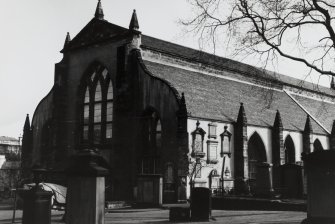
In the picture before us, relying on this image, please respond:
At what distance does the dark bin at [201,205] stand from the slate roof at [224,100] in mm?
12269

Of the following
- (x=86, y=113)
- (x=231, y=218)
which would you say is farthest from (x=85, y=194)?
(x=86, y=113)

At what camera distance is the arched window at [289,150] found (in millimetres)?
36000

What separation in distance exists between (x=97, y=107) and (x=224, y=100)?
9.09 metres

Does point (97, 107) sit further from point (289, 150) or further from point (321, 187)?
point (321, 187)

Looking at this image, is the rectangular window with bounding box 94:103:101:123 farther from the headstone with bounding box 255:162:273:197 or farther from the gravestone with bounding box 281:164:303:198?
the gravestone with bounding box 281:164:303:198

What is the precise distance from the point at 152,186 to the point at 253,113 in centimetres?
1561

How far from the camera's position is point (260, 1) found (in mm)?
19281

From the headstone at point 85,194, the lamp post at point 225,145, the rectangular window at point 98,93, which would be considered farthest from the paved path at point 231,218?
the rectangular window at point 98,93

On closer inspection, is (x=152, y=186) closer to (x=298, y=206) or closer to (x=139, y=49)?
(x=298, y=206)

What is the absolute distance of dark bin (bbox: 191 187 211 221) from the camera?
574 inches

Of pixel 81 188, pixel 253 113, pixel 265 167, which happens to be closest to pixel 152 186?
pixel 265 167

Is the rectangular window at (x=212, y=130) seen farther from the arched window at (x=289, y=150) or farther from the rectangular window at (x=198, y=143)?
the arched window at (x=289, y=150)

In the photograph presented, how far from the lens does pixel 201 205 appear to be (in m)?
14.7

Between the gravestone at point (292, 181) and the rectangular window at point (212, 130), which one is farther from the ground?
the rectangular window at point (212, 130)
